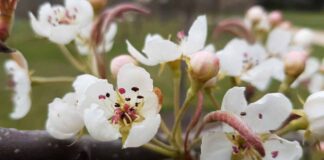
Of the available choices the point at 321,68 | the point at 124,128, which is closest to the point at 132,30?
the point at 321,68

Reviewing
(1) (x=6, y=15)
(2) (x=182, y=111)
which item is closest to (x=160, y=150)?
(2) (x=182, y=111)

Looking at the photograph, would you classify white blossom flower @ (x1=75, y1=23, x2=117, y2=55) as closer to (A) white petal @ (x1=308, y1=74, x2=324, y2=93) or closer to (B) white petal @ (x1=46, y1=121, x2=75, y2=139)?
(B) white petal @ (x1=46, y1=121, x2=75, y2=139)

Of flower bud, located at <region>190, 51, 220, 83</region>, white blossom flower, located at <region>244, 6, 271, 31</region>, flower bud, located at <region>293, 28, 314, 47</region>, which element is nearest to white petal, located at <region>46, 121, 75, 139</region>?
flower bud, located at <region>190, 51, 220, 83</region>

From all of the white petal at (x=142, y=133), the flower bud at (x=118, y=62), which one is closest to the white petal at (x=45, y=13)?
the flower bud at (x=118, y=62)

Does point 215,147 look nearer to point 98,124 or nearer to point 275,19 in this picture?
point 98,124

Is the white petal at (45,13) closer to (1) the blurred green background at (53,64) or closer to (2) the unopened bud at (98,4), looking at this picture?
(2) the unopened bud at (98,4)
